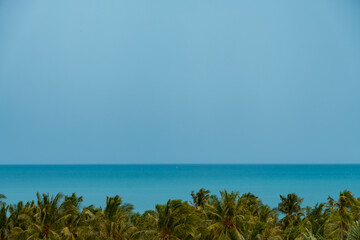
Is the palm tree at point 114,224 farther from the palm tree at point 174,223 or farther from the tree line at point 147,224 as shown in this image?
the palm tree at point 174,223

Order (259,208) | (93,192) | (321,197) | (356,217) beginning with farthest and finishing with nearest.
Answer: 1. (93,192)
2. (321,197)
3. (259,208)
4. (356,217)

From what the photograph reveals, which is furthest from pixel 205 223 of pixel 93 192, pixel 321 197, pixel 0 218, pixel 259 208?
pixel 93 192

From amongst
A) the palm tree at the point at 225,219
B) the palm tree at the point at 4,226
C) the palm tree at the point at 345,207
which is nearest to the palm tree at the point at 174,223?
the palm tree at the point at 225,219

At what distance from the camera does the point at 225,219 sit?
46.6 metres

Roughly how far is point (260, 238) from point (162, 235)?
904 cm

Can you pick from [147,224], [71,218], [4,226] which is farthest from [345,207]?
[4,226]

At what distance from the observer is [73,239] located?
44250mm

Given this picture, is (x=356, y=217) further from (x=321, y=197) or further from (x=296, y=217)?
(x=321, y=197)

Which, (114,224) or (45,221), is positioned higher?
(45,221)

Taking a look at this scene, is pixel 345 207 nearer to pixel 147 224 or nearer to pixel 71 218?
pixel 147 224

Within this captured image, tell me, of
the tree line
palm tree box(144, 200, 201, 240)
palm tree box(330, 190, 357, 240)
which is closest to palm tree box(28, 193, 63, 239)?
the tree line

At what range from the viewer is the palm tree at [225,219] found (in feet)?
151

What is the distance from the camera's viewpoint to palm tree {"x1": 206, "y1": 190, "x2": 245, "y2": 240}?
46.1 meters

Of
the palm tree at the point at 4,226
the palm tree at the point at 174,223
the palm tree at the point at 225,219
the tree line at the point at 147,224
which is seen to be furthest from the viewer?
Answer: the palm tree at the point at 225,219
